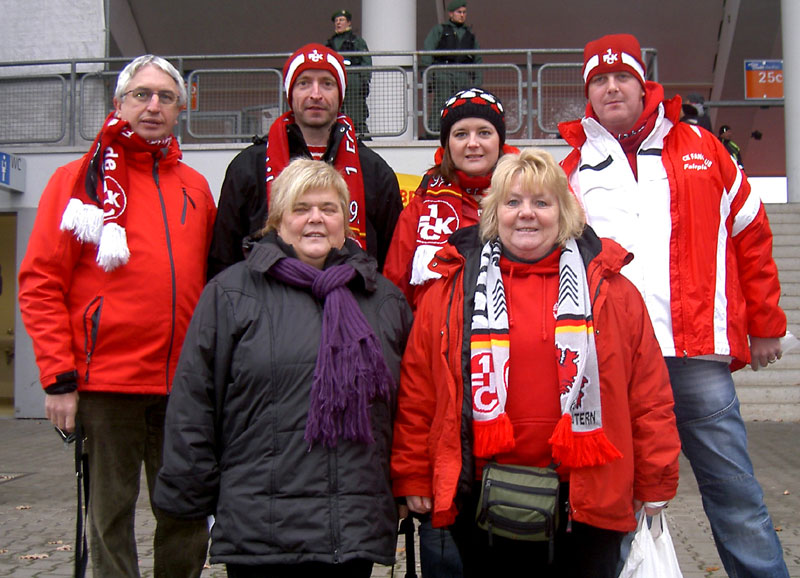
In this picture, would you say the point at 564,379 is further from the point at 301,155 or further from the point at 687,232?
the point at 301,155

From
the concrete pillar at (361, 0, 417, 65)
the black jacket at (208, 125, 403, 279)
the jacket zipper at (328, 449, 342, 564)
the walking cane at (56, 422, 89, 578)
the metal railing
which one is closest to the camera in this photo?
the jacket zipper at (328, 449, 342, 564)

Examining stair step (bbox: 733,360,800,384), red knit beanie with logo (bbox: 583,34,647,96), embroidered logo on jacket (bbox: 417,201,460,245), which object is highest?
red knit beanie with logo (bbox: 583,34,647,96)

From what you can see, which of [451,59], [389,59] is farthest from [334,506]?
[389,59]

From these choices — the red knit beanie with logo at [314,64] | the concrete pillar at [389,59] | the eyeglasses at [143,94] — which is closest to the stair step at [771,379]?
the concrete pillar at [389,59]

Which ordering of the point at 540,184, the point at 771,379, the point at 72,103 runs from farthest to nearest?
the point at 72,103 → the point at 771,379 → the point at 540,184

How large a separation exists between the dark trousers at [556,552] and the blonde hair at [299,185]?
3.73 ft

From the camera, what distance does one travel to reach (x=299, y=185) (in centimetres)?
291

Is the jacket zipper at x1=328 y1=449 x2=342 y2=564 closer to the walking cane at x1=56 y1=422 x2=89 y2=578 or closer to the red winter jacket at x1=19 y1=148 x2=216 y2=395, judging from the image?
the red winter jacket at x1=19 y1=148 x2=216 y2=395

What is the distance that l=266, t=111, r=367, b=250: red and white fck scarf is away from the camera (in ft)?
12.1

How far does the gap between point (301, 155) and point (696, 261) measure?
1737mm

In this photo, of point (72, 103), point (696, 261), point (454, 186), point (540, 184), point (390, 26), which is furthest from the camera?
point (390, 26)

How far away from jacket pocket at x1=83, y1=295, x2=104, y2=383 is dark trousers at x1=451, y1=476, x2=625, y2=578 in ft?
4.96

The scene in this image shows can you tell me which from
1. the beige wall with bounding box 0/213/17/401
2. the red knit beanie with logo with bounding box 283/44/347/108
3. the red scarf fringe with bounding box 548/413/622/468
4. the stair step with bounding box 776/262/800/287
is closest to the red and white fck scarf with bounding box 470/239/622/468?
the red scarf fringe with bounding box 548/413/622/468

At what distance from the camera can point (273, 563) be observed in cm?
259
